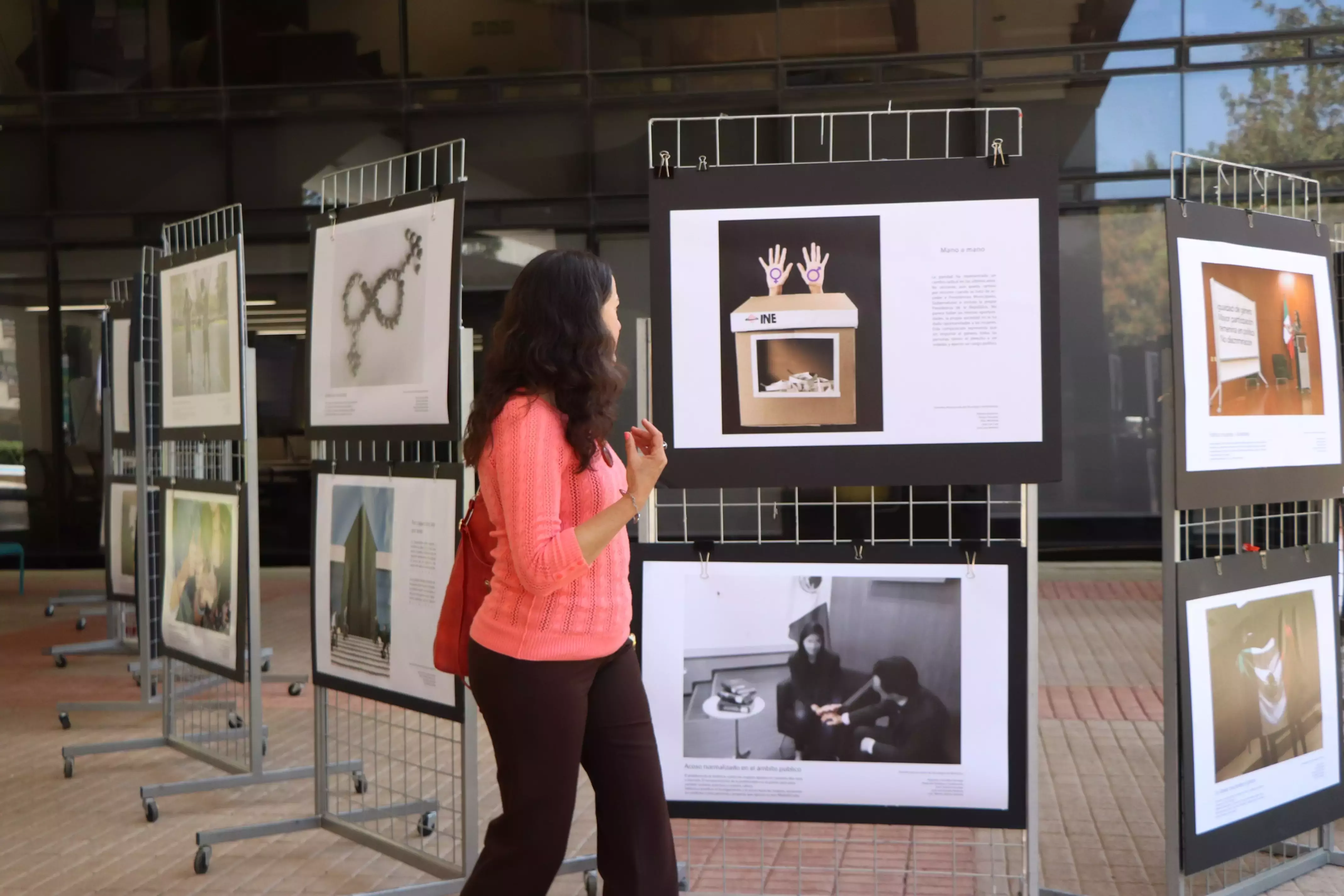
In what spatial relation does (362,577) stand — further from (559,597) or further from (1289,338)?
(1289,338)

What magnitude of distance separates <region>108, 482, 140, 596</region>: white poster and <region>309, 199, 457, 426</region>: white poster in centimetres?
410

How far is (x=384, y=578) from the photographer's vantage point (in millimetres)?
4211

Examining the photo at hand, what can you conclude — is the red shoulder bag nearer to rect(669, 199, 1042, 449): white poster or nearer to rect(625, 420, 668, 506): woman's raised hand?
rect(625, 420, 668, 506): woman's raised hand

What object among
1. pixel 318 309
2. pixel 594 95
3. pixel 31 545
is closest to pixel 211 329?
pixel 318 309

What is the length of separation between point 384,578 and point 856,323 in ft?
6.25

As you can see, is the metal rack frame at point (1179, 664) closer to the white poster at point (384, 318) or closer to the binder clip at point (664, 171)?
the binder clip at point (664, 171)

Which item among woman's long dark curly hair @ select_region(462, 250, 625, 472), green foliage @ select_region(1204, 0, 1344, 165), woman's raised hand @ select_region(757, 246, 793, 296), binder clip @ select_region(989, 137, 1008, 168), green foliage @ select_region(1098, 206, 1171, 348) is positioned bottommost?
woman's long dark curly hair @ select_region(462, 250, 625, 472)

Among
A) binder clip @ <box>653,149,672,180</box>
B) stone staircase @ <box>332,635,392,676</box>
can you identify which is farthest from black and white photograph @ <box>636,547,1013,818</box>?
stone staircase @ <box>332,635,392,676</box>

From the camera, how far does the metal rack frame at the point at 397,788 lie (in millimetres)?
4000

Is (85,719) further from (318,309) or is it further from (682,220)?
(682,220)

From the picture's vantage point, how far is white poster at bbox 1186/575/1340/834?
356 cm

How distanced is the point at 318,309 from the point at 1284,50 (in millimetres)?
9640

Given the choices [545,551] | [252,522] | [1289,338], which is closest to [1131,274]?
[1289,338]

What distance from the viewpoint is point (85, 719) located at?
695 centimetres
